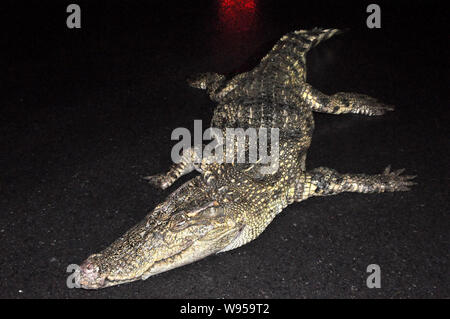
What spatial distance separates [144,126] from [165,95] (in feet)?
1.98

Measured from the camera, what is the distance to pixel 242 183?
3473 mm

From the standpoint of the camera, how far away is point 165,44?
608cm

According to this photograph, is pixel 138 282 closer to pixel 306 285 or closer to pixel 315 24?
pixel 306 285

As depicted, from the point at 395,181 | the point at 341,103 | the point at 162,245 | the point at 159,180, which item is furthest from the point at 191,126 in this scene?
the point at 395,181

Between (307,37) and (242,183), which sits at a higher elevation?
(307,37)

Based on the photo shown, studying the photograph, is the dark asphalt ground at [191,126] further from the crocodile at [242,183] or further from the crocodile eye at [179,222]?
the crocodile eye at [179,222]

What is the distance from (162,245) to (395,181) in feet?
6.92

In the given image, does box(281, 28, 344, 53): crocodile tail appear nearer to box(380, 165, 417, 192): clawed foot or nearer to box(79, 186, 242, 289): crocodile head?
box(380, 165, 417, 192): clawed foot

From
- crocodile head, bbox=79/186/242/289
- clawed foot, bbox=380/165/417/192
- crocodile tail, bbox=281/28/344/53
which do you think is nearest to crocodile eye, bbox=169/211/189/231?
crocodile head, bbox=79/186/242/289

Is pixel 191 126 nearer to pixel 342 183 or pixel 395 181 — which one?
pixel 342 183

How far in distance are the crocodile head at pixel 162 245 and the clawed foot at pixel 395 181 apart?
1493 millimetres

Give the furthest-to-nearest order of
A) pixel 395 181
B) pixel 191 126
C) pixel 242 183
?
1. pixel 191 126
2. pixel 395 181
3. pixel 242 183

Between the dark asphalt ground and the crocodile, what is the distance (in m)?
0.15
